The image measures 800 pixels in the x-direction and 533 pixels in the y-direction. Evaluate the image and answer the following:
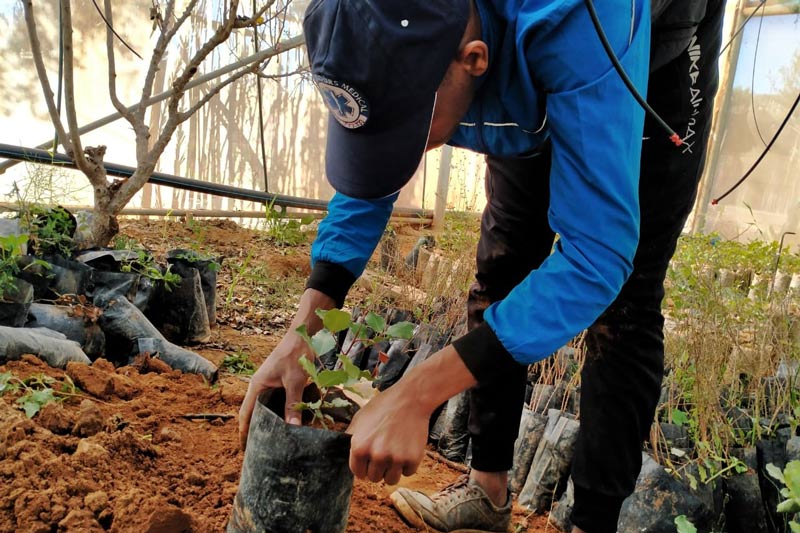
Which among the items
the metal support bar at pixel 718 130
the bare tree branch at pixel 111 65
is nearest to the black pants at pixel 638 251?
the bare tree branch at pixel 111 65

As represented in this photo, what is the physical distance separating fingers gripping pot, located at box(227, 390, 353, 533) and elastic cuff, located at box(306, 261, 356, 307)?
0.35m

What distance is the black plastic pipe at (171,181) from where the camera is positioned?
382 cm

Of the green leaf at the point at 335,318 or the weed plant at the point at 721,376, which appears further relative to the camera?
the weed plant at the point at 721,376

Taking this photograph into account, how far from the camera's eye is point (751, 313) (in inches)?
117

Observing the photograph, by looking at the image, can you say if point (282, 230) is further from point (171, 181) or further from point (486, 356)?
Answer: point (486, 356)

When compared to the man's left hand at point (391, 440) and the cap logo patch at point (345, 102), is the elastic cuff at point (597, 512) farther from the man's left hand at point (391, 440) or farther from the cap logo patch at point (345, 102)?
the cap logo patch at point (345, 102)

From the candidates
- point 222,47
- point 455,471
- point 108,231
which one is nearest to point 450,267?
point 455,471

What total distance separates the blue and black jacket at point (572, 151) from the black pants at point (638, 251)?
1.02 ft

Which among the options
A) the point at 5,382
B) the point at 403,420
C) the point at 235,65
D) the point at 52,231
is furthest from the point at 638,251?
the point at 235,65

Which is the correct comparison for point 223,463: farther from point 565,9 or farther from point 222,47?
point 222,47

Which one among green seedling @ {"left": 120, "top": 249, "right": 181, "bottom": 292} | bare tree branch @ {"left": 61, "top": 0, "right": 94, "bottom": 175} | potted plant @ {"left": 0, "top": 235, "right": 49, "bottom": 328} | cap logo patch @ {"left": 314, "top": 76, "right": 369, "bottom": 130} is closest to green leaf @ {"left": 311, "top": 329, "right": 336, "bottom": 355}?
cap logo patch @ {"left": 314, "top": 76, "right": 369, "bottom": 130}

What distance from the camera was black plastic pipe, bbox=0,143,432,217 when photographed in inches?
150

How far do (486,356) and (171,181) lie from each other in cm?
402

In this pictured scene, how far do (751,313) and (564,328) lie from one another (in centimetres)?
230
